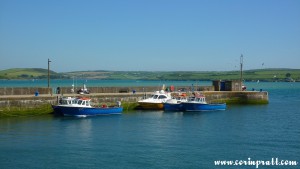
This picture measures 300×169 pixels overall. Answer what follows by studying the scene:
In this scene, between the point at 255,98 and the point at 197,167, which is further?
the point at 255,98

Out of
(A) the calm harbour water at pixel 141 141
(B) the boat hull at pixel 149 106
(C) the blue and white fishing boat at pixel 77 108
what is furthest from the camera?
(B) the boat hull at pixel 149 106

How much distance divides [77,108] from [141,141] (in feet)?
47.4

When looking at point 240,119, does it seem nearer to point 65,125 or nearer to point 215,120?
point 215,120

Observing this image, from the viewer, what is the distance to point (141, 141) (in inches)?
1180

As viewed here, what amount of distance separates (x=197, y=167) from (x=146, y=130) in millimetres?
12136

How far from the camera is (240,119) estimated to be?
145 ft

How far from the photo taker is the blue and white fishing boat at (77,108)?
1679 inches

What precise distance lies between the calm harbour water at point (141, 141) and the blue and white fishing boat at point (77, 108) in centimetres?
133

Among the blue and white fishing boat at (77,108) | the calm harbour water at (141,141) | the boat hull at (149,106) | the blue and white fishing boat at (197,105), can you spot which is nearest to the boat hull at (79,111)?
the blue and white fishing boat at (77,108)

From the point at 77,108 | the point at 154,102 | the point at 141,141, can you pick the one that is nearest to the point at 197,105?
the point at 154,102

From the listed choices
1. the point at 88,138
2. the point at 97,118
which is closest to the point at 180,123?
the point at 97,118

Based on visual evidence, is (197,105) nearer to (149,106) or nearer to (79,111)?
(149,106)

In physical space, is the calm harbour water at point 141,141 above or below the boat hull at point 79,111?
below

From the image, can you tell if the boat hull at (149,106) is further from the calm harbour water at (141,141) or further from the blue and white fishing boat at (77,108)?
the calm harbour water at (141,141)
